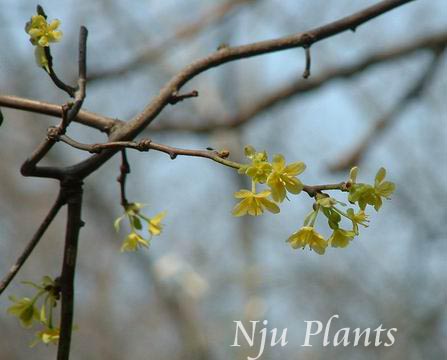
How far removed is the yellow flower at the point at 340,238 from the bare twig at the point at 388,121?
195 cm

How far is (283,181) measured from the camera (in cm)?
92

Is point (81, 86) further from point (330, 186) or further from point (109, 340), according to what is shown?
point (109, 340)

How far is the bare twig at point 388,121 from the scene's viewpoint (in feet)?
9.39

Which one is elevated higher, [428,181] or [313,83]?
[428,181]

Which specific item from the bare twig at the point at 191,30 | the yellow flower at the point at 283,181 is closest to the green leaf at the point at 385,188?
the yellow flower at the point at 283,181

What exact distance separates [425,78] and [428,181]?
4537 mm

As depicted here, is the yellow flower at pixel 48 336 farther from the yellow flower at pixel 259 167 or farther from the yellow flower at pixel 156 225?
the yellow flower at pixel 259 167

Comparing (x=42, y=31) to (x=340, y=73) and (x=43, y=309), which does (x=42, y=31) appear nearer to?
(x=43, y=309)

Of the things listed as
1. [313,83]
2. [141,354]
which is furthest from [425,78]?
[141,354]

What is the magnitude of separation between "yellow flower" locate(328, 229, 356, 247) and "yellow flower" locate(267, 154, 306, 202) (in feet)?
0.29

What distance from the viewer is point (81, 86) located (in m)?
1.12

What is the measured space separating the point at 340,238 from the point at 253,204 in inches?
4.6

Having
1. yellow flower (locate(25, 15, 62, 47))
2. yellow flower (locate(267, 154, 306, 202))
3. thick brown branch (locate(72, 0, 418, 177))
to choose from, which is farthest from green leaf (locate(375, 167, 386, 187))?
yellow flower (locate(25, 15, 62, 47))

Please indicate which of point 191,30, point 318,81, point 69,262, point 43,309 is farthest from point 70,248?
point 191,30
